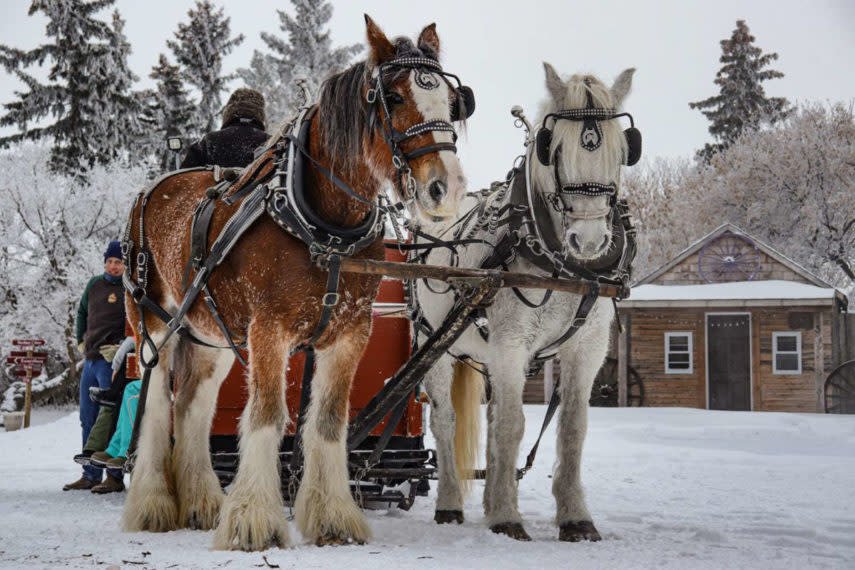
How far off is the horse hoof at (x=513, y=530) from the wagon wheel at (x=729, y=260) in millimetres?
18486

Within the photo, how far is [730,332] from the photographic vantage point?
69.4ft

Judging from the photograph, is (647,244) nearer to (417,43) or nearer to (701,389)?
(701,389)

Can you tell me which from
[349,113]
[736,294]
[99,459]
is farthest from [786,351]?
[349,113]

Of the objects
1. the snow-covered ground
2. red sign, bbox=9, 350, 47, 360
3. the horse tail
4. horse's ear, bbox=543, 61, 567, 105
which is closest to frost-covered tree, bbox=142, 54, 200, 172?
red sign, bbox=9, 350, 47, 360

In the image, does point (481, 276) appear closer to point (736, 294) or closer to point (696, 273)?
point (736, 294)

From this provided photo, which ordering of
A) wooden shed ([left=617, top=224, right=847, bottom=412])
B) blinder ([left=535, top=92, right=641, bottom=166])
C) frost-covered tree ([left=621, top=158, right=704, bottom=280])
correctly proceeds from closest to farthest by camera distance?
blinder ([left=535, top=92, right=641, bottom=166]) < wooden shed ([left=617, top=224, right=847, bottom=412]) < frost-covered tree ([left=621, top=158, right=704, bottom=280])

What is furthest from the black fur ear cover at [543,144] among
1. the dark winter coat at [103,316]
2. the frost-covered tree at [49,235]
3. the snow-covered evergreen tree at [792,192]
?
the snow-covered evergreen tree at [792,192]

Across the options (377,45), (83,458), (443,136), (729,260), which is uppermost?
(729,260)

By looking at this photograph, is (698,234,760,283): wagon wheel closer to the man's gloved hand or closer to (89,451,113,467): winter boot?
the man's gloved hand

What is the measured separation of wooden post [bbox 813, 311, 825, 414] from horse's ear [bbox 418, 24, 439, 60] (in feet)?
61.0

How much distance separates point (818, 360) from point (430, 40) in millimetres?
18784

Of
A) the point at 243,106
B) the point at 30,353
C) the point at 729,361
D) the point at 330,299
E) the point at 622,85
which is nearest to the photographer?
the point at 330,299

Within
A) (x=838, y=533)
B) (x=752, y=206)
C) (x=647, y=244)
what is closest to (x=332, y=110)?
(x=838, y=533)

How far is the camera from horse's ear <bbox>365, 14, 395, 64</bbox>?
12.2 ft
